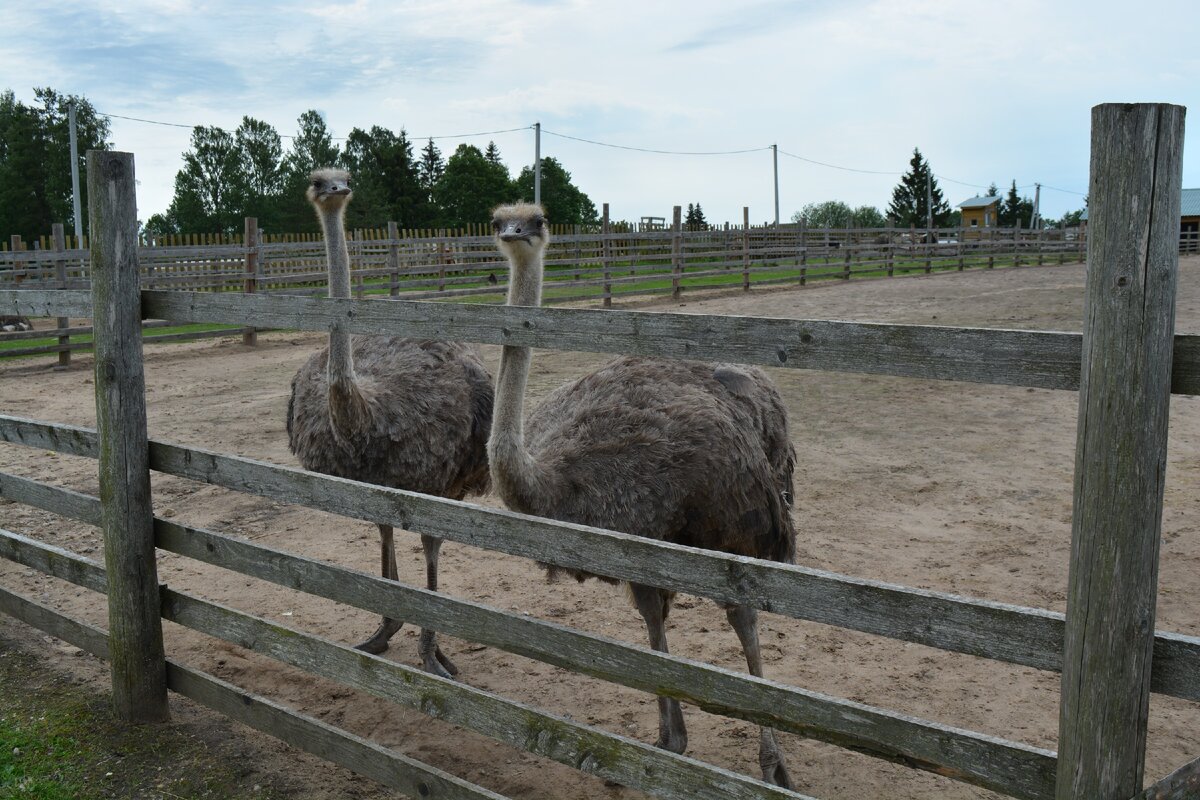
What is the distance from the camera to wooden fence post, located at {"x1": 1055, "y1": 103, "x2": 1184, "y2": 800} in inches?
64.5

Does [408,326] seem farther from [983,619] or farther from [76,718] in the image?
[76,718]

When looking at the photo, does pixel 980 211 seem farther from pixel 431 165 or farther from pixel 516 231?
pixel 516 231

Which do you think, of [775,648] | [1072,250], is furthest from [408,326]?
[1072,250]

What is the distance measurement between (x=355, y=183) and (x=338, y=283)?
146 ft

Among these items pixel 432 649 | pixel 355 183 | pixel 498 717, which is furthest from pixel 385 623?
pixel 355 183

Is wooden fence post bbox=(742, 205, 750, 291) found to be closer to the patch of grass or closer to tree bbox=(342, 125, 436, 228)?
the patch of grass

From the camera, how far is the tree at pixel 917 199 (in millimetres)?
69125

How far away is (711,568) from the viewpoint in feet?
7.25

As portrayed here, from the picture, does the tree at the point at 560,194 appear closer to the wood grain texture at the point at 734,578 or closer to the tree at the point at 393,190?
the tree at the point at 393,190

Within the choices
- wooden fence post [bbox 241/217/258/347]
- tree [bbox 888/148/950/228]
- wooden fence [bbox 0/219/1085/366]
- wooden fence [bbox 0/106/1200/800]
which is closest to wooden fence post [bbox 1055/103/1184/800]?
wooden fence [bbox 0/106/1200/800]

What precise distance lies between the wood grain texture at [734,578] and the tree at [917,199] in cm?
6926

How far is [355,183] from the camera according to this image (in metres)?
47.0

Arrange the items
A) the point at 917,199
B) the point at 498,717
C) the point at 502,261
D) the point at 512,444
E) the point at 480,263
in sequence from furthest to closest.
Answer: the point at 917,199, the point at 480,263, the point at 502,261, the point at 512,444, the point at 498,717

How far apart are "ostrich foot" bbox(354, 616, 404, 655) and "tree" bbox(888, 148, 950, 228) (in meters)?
68.0
